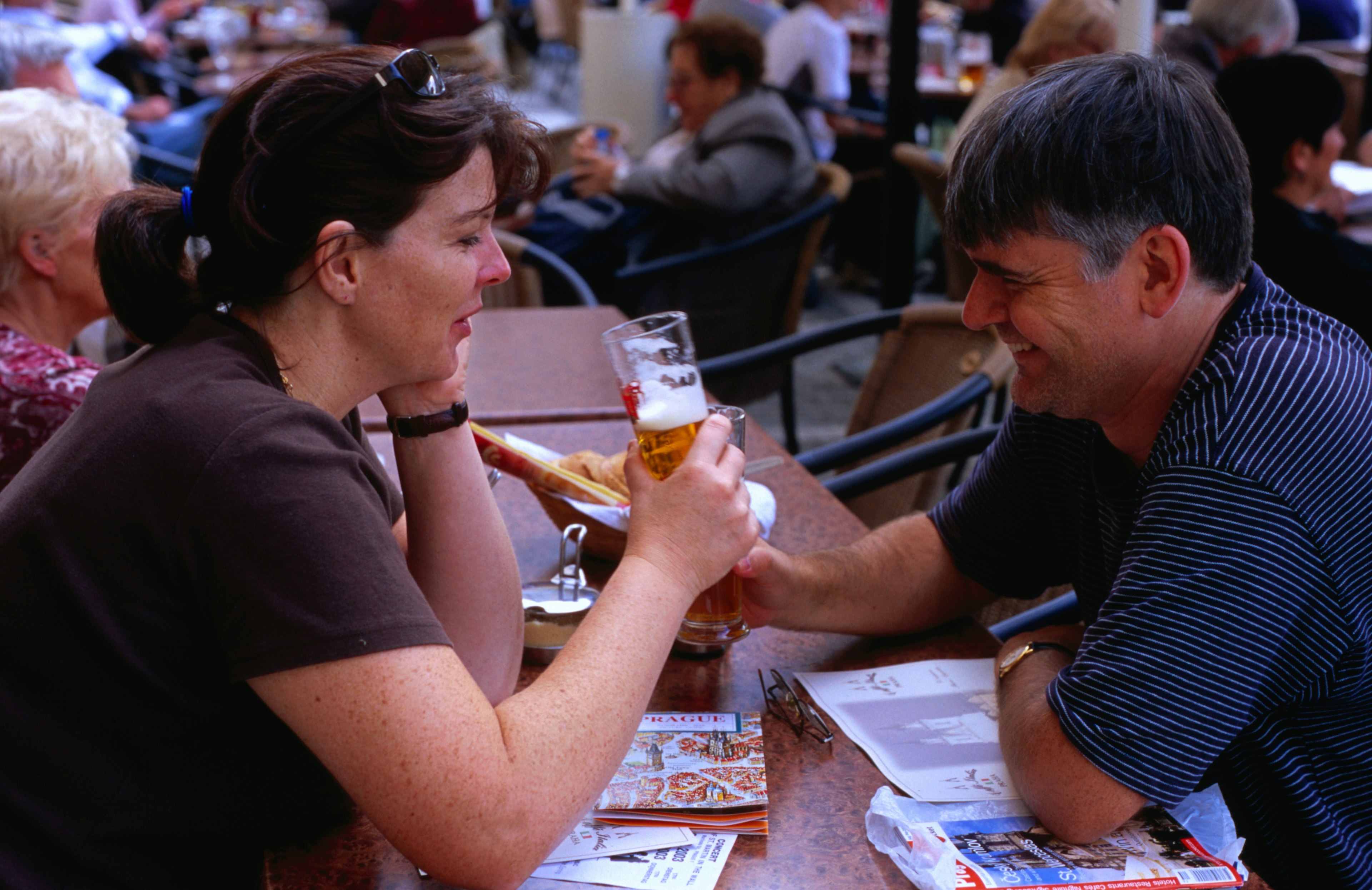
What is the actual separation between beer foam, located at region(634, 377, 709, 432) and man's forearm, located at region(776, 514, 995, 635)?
286 millimetres

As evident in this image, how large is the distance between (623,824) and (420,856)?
214 millimetres

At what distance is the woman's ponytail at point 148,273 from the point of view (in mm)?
1116

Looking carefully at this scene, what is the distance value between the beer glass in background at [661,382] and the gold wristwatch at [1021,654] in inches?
17.3

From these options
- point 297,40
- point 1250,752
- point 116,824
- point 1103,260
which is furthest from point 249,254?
point 297,40

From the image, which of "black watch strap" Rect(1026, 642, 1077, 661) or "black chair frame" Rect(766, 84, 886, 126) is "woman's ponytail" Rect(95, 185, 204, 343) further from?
"black chair frame" Rect(766, 84, 886, 126)

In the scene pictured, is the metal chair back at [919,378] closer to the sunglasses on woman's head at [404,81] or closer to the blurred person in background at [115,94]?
the sunglasses on woman's head at [404,81]

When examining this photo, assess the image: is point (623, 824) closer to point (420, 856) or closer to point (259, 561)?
point (420, 856)

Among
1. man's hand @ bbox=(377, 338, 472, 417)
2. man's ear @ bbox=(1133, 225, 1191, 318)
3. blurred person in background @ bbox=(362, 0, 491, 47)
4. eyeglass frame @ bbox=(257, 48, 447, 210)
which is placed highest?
eyeglass frame @ bbox=(257, 48, 447, 210)

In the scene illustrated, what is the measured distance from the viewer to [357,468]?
0.97 meters

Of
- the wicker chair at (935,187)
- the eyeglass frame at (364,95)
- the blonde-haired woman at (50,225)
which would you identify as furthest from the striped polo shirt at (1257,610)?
the wicker chair at (935,187)

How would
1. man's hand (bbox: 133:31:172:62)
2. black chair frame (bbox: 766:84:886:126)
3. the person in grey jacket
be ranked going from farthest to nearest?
man's hand (bbox: 133:31:172:62) → black chair frame (bbox: 766:84:886:126) → the person in grey jacket

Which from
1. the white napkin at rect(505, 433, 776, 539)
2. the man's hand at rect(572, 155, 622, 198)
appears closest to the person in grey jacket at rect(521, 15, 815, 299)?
the man's hand at rect(572, 155, 622, 198)

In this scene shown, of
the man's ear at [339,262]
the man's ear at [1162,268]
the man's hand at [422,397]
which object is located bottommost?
the man's hand at [422,397]

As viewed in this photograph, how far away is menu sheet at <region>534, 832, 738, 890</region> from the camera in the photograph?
975 mm
